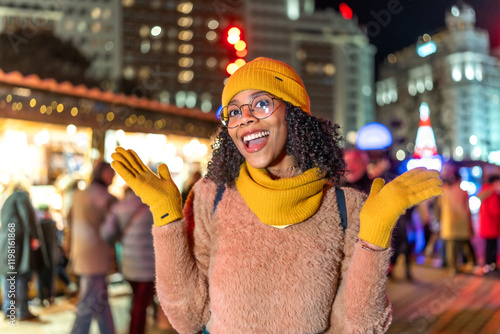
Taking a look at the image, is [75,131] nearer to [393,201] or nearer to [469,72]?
[393,201]

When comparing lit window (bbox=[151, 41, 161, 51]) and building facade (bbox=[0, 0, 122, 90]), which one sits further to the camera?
lit window (bbox=[151, 41, 161, 51])

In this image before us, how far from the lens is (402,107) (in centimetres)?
8088

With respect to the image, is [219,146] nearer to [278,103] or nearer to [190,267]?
[278,103]

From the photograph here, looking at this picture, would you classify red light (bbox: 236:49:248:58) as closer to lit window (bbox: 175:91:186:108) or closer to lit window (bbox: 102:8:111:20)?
lit window (bbox: 175:91:186:108)

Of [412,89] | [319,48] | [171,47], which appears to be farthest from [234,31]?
[412,89]

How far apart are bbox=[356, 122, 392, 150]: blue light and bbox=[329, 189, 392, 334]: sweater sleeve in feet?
18.3

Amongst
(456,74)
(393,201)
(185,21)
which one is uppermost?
(185,21)

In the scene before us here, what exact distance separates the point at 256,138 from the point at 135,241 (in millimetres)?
3248

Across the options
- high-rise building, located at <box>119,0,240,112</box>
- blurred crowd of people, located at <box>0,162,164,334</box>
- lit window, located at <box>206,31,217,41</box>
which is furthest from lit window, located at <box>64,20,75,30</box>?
blurred crowd of people, located at <box>0,162,164,334</box>

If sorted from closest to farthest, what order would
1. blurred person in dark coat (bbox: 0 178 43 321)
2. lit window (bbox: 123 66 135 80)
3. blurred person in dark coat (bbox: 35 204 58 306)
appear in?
blurred person in dark coat (bbox: 0 178 43 321), blurred person in dark coat (bbox: 35 204 58 306), lit window (bbox: 123 66 135 80)

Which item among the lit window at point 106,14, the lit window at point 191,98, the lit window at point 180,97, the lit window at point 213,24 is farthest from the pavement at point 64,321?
the lit window at point 106,14

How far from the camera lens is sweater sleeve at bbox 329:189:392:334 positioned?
1497 millimetres

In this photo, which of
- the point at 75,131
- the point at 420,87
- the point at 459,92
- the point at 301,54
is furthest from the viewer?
the point at 301,54

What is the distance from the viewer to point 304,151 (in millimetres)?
1712
